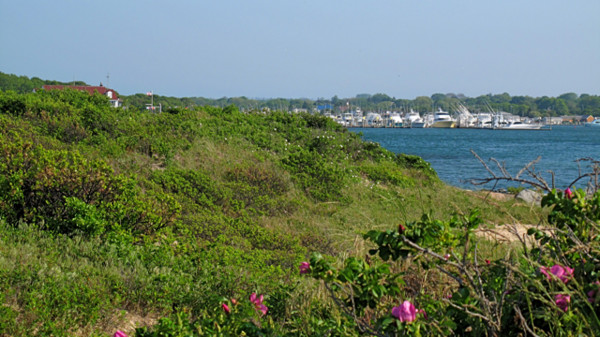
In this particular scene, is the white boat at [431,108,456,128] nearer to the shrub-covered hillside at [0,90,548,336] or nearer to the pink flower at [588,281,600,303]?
the shrub-covered hillside at [0,90,548,336]

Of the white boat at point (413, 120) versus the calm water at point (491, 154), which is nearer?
the calm water at point (491, 154)

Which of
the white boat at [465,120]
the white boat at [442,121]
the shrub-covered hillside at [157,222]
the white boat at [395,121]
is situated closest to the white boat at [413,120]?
the white boat at [395,121]

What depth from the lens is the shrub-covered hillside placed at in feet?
14.5

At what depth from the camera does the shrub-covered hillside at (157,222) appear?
14.5 feet

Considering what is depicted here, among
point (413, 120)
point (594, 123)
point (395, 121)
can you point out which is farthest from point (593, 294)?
point (594, 123)

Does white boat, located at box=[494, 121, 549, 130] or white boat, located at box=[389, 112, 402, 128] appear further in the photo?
white boat, located at box=[389, 112, 402, 128]

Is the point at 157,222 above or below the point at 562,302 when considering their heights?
below

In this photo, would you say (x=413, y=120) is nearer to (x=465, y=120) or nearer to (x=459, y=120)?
(x=459, y=120)

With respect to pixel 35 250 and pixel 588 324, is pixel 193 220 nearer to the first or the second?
pixel 35 250

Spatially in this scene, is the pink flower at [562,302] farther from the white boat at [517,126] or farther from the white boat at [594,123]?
the white boat at [594,123]

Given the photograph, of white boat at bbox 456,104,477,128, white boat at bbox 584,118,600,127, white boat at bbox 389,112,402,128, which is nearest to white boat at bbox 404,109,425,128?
white boat at bbox 389,112,402,128

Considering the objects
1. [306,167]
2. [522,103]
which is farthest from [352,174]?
[522,103]

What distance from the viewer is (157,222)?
690 cm

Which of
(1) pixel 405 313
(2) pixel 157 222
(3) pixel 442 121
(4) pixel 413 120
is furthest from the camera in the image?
(4) pixel 413 120
